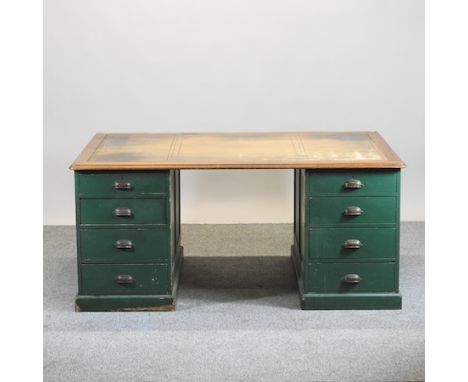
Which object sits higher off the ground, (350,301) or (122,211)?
(122,211)

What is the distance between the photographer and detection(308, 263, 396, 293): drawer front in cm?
388

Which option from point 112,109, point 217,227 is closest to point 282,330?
point 217,227

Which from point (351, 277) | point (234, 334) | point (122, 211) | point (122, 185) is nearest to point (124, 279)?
point (122, 211)

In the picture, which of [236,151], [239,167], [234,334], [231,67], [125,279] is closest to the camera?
[234,334]

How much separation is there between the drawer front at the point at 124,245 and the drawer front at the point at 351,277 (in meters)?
0.67

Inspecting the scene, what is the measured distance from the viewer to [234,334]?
3.63 meters

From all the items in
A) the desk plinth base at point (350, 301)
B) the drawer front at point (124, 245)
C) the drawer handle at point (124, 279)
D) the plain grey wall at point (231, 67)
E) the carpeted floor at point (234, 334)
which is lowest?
the carpeted floor at point (234, 334)

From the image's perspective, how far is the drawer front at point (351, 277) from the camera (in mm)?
3883

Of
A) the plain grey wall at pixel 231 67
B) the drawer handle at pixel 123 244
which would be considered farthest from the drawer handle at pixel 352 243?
the plain grey wall at pixel 231 67

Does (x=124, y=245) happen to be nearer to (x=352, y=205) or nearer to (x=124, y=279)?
(x=124, y=279)

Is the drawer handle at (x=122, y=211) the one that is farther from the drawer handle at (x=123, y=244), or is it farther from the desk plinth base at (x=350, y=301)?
the desk plinth base at (x=350, y=301)

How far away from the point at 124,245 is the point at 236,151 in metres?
0.67

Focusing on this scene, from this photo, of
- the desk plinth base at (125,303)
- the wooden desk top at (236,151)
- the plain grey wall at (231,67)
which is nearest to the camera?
the wooden desk top at (236,151)

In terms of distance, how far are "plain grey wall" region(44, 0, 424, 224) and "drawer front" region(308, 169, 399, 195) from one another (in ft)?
4.73
